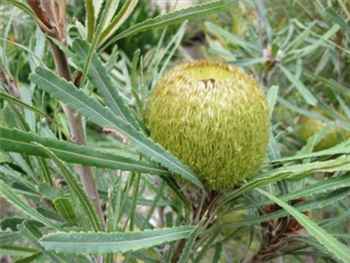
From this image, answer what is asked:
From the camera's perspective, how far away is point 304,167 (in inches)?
→ 17.9

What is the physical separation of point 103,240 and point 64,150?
7 cm

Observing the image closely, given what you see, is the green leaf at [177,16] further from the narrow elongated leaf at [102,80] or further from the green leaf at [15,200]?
the green leaf at [15,200]

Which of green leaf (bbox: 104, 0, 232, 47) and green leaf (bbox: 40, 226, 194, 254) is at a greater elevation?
green leaf (bbox: 104, 0, 232, 47)

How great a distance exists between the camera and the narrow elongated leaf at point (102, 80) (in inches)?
17.8

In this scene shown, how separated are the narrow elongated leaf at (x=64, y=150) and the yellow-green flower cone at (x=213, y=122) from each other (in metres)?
0.04

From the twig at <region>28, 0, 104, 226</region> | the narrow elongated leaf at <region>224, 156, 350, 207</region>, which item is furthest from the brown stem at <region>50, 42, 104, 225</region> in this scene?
the narrow elongated leaf at <region>224, 156, 350, 207</region>

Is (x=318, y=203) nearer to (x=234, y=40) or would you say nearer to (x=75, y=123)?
(x=75, y=123)

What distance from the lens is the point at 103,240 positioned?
0.40 metres

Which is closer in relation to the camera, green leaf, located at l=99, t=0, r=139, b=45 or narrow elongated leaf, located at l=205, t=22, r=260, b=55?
green leaf, located at l=99, t=0, r=139, b=45

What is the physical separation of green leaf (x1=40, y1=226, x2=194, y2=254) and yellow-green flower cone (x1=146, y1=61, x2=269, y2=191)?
0.20 ft

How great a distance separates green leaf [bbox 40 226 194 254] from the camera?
0.37 metres

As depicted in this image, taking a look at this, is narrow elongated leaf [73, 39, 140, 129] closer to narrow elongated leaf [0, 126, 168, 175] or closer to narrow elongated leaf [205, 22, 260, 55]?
narrow elongated leaf [0, 126, 168, 175]

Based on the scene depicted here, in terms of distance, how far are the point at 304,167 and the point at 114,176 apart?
194 millimetres

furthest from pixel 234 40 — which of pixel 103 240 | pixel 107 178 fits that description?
pixel 103 240
